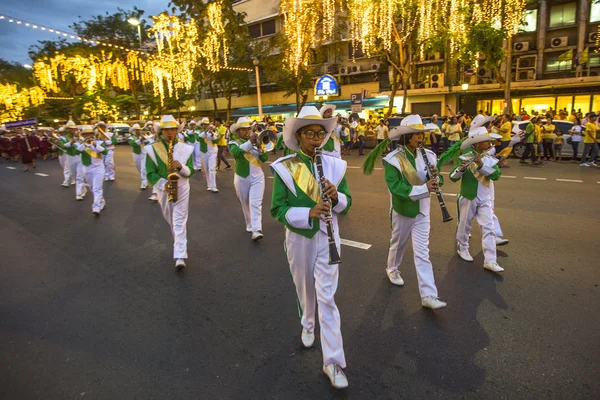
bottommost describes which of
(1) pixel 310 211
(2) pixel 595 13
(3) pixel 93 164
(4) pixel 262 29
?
(3) pixel 93 164

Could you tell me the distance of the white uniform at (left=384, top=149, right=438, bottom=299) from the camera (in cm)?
394

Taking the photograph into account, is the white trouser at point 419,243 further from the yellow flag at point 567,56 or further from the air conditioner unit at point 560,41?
the air conditioner unit at point 560,41

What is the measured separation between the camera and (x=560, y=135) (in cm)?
1409

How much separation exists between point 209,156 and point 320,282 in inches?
377

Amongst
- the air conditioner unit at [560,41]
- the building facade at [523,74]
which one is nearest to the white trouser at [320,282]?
the building facade at [523,74]

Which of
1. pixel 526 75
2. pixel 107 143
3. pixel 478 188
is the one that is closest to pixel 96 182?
pixel 107 143

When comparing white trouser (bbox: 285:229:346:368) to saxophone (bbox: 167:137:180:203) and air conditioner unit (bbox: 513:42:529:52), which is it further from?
air conditioner unit (bbox: 513:42:529:52)

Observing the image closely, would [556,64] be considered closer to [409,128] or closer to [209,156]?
[209,156]

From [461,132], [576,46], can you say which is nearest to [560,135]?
[461,132]

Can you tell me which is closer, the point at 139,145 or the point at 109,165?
the point at 139,145

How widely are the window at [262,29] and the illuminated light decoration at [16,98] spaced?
22.3 metres

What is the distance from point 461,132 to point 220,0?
24203mm

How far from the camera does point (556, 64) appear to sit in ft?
90.7

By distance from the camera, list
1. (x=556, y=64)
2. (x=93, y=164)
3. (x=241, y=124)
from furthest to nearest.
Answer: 1. (x=556, y=64)
2. (x=93, y=164)
3. (x=241, y=124)
